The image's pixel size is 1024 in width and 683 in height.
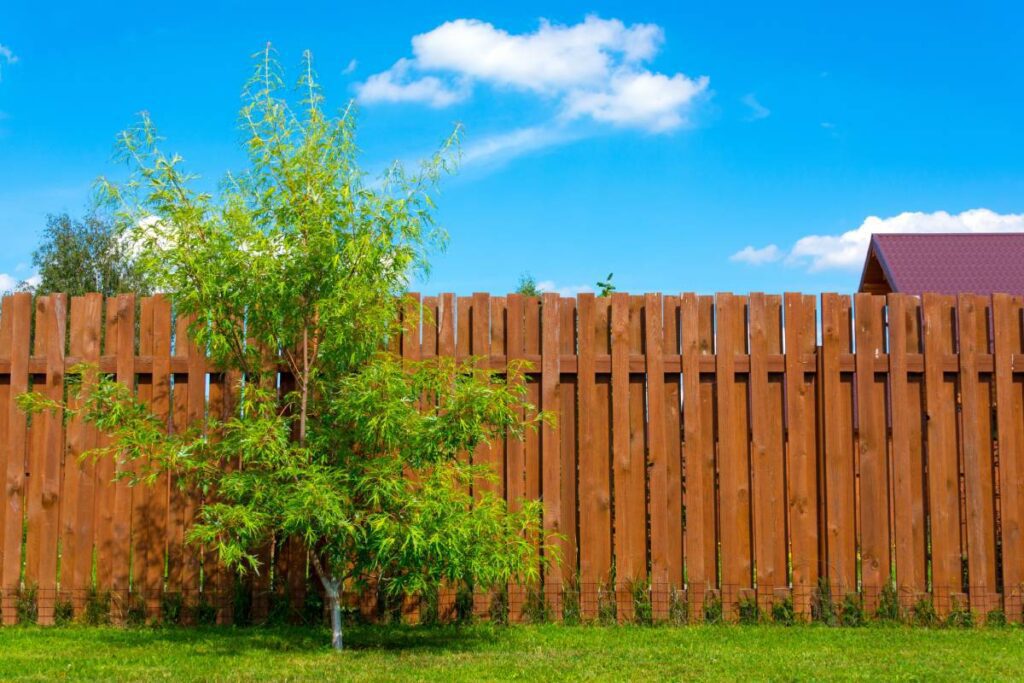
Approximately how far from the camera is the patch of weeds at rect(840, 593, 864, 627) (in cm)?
656

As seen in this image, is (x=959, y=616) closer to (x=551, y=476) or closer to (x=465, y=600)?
(x=551, y=476)

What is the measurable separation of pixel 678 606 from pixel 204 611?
122 inches

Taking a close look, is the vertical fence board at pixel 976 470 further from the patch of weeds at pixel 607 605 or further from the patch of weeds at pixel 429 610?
the patch of weeds at pixel 429 610

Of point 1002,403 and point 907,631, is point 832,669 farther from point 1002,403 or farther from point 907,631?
point 1002,403

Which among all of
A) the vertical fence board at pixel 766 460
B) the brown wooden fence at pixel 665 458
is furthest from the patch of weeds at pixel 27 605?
the vertical fence board at pixel 766 460

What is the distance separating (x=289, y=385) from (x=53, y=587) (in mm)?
2148

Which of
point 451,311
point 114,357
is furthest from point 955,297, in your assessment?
point 114,357

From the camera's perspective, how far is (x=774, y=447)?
6590mm

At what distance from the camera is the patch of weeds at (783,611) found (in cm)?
652

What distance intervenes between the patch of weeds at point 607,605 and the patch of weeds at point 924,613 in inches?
79.8

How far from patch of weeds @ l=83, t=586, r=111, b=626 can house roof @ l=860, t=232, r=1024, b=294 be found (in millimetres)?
9330

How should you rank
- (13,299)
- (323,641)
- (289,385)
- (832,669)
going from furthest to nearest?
(13,299) → (289,385) → (323,641) → (832,669)

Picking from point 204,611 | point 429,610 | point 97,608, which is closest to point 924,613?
point 429,610

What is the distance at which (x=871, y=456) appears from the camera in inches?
264
